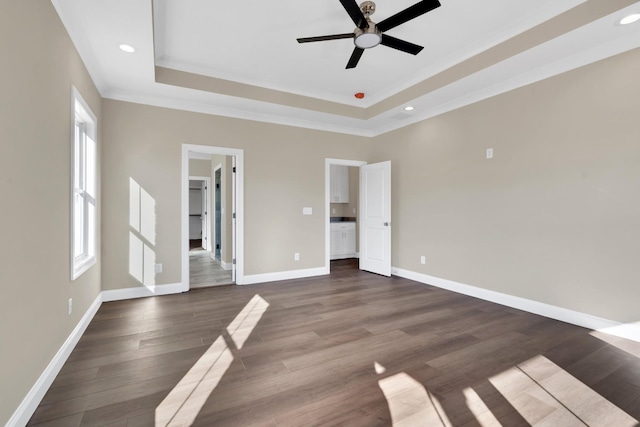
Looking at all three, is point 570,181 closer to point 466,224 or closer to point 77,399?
point 466,224

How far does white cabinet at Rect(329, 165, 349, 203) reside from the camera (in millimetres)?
7545

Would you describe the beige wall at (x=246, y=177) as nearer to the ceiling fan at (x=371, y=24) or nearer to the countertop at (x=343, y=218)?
the countertop at (x=343, y=218)

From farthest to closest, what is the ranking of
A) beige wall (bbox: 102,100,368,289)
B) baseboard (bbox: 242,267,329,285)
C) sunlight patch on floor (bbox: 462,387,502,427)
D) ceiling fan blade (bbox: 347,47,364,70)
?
1. baseboard (bbox: 242,267,329,285)
2. beige wall (bbox: 102,100,368,289)
3. ceiling fan blade (bbox: 347,47,364,70)
4. sunlight patch on floor (bbox: 462,387,502,427)

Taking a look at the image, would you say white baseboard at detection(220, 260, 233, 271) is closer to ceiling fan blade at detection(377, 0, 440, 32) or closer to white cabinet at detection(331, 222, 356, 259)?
white cabinet at detection(331, 222, 356, 259)

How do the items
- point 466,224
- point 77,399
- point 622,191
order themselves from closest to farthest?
point 77,399
point 622,191
point 466,224

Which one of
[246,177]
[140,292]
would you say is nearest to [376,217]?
[246,177]

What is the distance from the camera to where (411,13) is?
2.48 meters

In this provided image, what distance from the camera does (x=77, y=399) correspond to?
6.21 feet

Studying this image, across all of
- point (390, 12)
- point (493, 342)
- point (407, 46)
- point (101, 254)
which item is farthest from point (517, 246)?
point (101, 254)

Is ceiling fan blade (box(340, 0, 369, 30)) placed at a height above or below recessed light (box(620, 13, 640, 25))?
above

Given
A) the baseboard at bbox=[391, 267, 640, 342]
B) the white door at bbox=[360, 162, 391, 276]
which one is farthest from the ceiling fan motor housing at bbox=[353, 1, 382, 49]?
the baseboard at bbox=[391, 267, 640, 342]

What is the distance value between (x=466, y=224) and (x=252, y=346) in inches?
130

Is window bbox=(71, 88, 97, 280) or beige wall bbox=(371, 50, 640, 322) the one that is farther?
window bbox=(71, 88, 97, 280)

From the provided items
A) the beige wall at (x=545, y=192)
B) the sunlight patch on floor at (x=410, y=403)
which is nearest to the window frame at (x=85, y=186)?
the sunlight patch on floor at (x=410, y=403)
